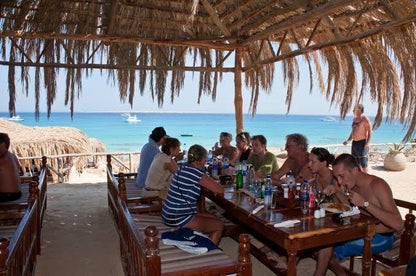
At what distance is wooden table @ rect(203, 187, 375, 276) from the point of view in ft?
7.48

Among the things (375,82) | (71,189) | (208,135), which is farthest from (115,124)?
(375,82)

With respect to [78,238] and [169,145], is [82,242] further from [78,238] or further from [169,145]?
[169,145]

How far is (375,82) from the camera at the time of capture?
5.53m

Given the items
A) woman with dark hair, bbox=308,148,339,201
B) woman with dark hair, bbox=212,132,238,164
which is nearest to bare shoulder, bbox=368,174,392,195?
woman with dark hair, bbox=308,148,339,201

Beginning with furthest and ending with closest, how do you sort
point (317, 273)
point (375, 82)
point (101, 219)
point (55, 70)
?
1. point (55, 70)
2. point (375, 82)
3. point (101, 219)
4. point (317, 273)

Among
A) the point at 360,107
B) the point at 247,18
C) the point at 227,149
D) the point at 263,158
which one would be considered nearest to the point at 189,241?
the point at 263,158

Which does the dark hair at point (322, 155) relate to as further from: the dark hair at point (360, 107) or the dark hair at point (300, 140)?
the dark hair at point (360, 107)

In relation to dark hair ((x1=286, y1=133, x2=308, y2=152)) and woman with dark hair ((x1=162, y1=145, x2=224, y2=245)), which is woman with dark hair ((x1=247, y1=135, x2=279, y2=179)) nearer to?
dark hair ((x1=286, y1=133, x2=308, y2=152))

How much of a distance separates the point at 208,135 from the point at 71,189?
34.0 metres

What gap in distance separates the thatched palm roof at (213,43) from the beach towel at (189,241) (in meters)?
3.03

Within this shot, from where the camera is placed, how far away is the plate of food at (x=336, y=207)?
104 inches

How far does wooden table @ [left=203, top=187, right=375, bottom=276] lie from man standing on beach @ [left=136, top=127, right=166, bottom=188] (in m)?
2.13

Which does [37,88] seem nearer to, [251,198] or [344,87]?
[251,198]

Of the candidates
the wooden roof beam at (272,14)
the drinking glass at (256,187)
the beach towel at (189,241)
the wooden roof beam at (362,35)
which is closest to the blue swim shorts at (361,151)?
the wooden roof beam at (362,35)
